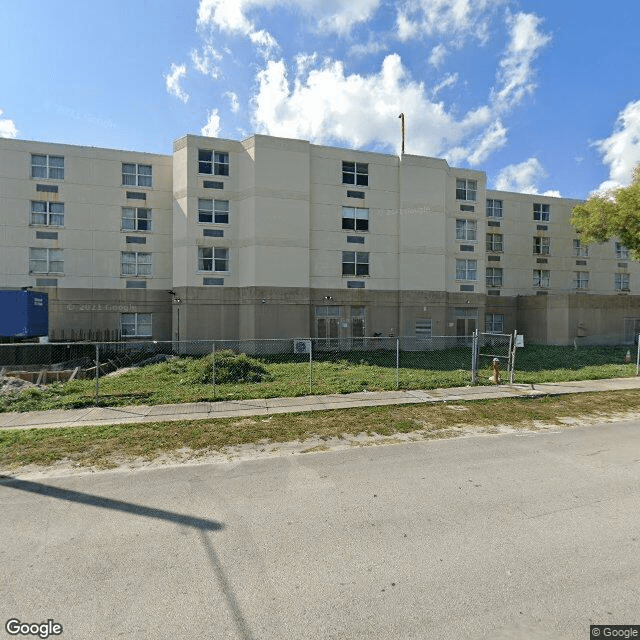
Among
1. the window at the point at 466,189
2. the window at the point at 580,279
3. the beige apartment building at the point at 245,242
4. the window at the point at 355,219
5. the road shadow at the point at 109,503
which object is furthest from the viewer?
the window at the point at 580,279

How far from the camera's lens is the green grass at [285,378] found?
37.5 ft

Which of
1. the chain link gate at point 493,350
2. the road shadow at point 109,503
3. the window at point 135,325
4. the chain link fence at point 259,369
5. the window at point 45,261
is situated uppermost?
the window at point 45,261

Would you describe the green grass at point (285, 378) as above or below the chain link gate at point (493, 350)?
below

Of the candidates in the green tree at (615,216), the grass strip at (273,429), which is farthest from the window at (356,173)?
the grass strip at (273,429)

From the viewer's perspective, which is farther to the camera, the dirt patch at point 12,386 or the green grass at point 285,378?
the dirt patch at point 12,386

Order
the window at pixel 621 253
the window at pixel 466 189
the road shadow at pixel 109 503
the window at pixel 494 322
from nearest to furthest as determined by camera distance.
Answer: the road shadow at pixel 109 503 → the window at pixel 466 189 → the window at pixel 494 322 → the window at pixel 621 253

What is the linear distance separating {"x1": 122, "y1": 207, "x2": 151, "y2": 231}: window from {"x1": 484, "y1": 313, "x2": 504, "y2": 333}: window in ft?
90.9

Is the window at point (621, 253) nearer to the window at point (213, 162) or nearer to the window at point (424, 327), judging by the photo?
the window at point (424, 327)

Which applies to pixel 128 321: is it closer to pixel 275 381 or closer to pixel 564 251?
pixel 275 381

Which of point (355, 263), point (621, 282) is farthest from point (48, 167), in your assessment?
point (621, 282)

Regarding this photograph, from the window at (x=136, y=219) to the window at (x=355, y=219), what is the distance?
13467 millimetres

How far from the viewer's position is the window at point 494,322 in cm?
3297

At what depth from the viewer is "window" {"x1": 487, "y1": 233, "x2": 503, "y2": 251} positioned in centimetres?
3388

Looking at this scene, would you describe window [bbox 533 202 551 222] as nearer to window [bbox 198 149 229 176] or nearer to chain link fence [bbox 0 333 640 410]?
chain link fence [bbox 0 333 640 410]
